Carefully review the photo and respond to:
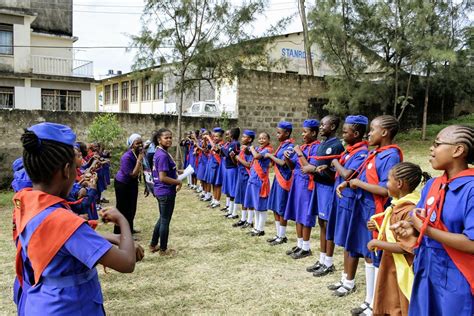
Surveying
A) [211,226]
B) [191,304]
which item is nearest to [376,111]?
[211,226]

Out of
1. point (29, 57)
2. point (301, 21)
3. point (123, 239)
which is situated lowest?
point (123, 239)

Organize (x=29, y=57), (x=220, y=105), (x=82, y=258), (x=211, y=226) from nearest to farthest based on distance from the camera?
(x=82, y=258), (x=211, y=226), (x=220, y=105), (x=29, y=57)

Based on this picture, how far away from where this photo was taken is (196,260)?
5652 mm

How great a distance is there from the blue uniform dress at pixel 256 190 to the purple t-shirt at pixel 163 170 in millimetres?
1722

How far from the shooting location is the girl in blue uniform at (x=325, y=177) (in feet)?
15.8

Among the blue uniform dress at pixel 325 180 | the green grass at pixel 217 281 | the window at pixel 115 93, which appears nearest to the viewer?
the green grass at pixel 217 281

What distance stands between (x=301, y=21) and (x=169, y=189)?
18201mm

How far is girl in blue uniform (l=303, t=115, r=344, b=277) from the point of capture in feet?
15.8

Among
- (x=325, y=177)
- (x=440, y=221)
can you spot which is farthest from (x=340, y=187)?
(x=440, y=221)

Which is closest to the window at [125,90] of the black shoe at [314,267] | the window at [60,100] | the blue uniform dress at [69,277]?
the window at [60,100]

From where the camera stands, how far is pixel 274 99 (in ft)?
56.1

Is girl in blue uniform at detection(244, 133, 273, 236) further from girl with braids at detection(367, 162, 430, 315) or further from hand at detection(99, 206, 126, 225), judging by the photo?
hand at detection(99, 206, 126, 225)

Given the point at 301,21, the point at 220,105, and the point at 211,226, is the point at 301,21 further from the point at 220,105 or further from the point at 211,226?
the point at 211,226

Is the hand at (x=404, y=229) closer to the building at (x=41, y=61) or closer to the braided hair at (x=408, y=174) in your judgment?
the braided hair at (x=408, y=174)
